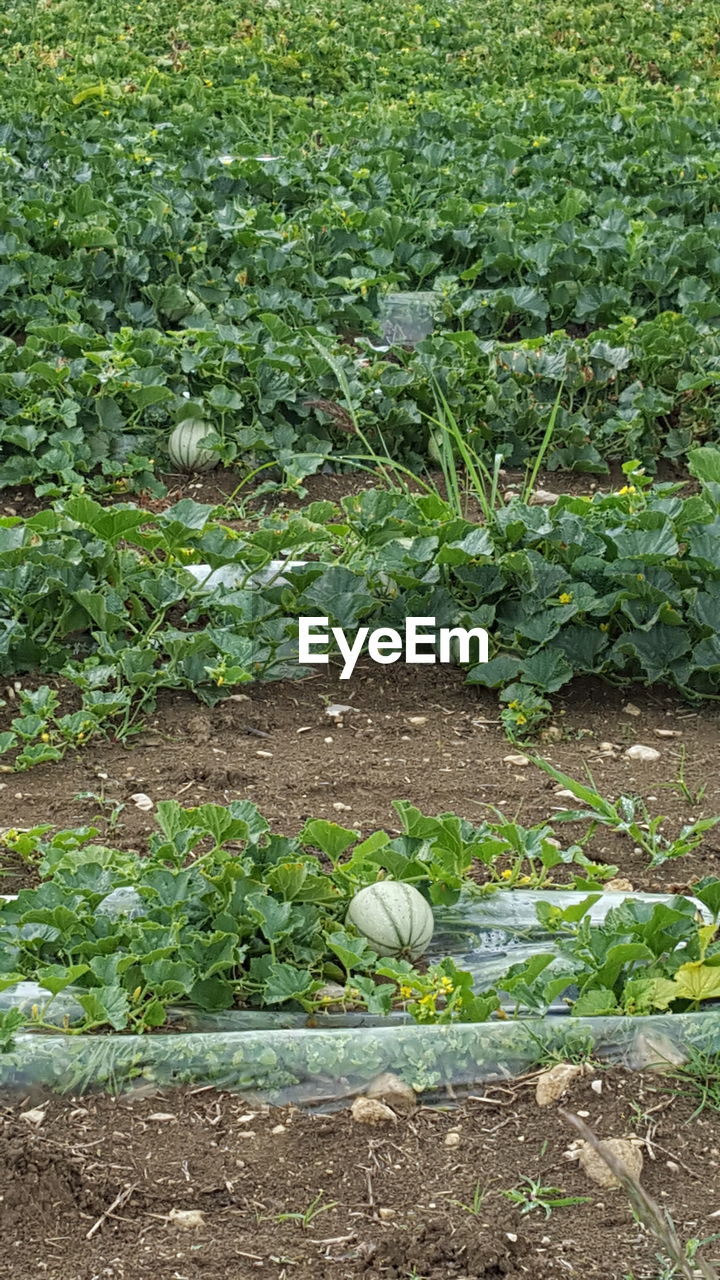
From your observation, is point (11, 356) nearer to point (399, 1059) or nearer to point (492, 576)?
point (492, 576)

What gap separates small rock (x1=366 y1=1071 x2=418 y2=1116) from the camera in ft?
8.16

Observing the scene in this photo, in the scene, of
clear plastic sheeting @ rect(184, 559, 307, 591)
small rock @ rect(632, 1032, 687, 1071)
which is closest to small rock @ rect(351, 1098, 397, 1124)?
small rock @ rect(632, 1032, 687, 1071)

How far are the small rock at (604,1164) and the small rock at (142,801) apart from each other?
1460 millimetres

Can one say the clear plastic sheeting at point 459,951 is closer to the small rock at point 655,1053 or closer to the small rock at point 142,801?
the small rock at point 655,1053

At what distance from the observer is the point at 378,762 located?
12.4ft

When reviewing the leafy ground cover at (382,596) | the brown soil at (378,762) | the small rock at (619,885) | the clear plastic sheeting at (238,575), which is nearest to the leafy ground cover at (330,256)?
the clear plastic sheeting at (238,575)

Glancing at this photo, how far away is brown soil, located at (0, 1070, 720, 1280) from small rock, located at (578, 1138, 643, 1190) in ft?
0.05

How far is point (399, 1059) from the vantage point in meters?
2.52

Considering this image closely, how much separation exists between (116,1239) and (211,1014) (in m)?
0.51

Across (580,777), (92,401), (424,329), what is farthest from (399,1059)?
(424,329)

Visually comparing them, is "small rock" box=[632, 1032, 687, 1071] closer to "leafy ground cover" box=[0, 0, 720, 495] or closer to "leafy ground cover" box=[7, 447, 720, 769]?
"leafy ground cover" box=[7, 447, 720, 769]

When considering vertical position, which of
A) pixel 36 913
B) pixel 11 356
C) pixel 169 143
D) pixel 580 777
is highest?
pixel 169 143

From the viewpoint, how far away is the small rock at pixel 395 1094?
8.16 ft

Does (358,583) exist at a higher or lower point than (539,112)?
lower
